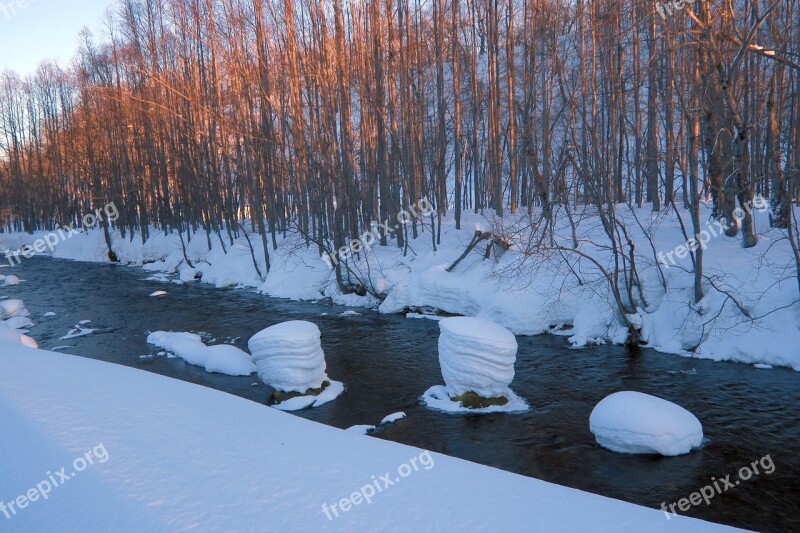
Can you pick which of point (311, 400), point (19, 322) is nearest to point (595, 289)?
point (311, 400)

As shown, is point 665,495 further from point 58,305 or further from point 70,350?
point 58,305

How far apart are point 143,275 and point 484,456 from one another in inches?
936

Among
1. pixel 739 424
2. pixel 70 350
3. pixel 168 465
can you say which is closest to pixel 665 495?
pixel 739 424

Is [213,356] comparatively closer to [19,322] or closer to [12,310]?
[19,322]

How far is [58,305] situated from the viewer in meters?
18.1

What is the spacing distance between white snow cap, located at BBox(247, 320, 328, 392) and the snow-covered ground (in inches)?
225

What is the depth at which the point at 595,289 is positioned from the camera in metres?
13.2

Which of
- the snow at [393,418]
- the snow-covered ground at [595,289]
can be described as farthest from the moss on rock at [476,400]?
the snow-covered ground at [595,289]

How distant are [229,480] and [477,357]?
5464 mm

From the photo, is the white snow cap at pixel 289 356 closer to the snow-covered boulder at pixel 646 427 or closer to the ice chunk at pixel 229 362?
the ice chunk at pixel 229 362

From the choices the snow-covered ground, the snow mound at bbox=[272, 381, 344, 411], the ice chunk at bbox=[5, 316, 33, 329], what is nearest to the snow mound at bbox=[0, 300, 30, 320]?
the ice chunk at bbox=[5, 316, 33, 329]

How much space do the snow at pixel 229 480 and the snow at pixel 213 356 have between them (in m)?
5.71

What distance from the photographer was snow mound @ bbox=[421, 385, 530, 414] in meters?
8.33

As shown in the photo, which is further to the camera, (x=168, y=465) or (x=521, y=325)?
(x=521, y=325)
